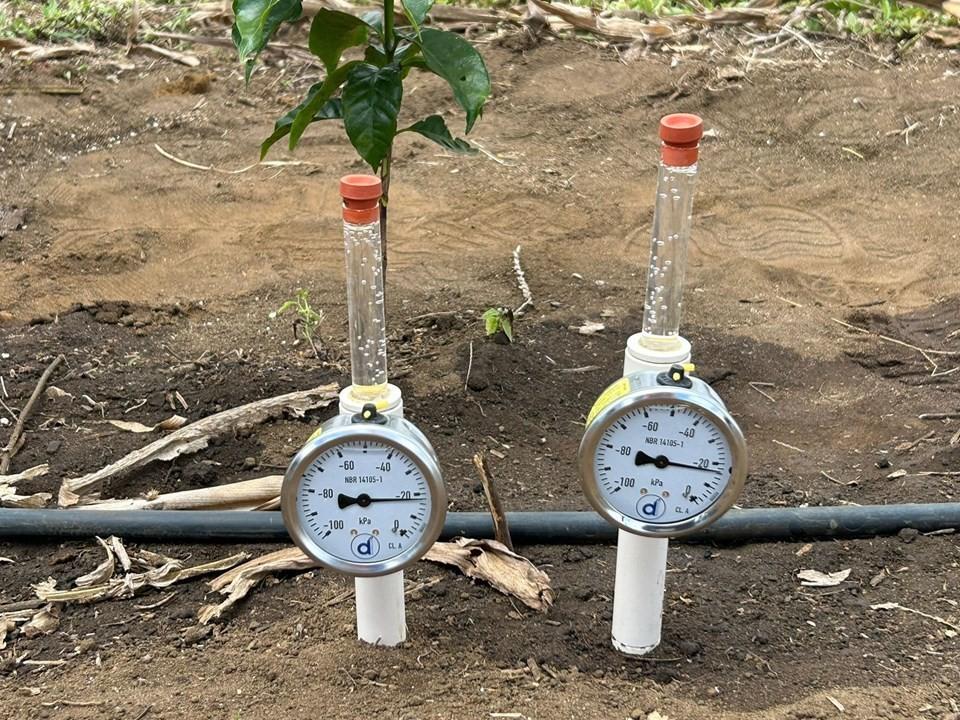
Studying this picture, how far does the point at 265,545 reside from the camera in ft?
9.26

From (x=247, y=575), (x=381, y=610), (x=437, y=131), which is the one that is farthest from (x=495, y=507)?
(x=437, y=131)

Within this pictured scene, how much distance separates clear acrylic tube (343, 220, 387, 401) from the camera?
1997mm

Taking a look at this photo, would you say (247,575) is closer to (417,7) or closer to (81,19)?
(417,7)

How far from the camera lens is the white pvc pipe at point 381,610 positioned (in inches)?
88.3

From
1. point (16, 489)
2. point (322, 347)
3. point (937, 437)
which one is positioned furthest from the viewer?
point (322, 347)

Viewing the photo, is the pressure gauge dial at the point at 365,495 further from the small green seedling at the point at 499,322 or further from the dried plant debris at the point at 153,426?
the small green seedling at the point at 499,322

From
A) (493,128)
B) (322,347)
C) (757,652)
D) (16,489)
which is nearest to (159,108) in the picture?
(493,128)

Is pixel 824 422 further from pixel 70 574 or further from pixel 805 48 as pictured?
pixel 805 48

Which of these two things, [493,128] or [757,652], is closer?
[757,652]

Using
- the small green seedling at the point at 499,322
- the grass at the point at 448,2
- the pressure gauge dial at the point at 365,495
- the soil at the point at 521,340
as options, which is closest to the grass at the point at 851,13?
the grass at the point at 448,2

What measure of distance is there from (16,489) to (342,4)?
4097 mm

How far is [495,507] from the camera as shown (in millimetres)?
2559

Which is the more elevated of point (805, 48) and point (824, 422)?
point (805, 48)

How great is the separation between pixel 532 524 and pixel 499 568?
6.7 inches
